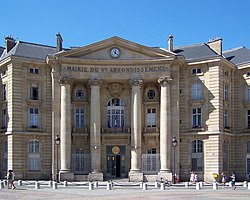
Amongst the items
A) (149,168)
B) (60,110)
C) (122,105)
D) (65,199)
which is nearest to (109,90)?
(122,105)

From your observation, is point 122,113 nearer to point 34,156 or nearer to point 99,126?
point 99,126

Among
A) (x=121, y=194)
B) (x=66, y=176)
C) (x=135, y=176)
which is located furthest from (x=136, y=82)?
(x=121, y=194)

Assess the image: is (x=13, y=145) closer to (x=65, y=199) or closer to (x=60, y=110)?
(x=60, y=110)

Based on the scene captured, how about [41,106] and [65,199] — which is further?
[41,106]

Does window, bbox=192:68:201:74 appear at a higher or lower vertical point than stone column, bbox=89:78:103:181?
higher

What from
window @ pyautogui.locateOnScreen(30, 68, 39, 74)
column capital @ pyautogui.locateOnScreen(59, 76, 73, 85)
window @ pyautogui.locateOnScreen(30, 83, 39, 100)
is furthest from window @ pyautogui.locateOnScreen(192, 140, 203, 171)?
window @ pyautogui.locateOnScreen(30, 68, 39, 74)

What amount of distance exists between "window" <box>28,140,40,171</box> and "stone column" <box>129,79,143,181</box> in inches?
448

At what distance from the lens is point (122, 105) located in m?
57.7

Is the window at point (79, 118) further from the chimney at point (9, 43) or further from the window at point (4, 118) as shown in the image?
the chimney at point (9, 43)

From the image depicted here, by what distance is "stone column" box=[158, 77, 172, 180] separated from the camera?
176 ft

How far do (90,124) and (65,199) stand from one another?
2464 cm

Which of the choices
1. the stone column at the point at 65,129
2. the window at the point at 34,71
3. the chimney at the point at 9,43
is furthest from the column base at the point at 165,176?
the chimney at the point at 9,43

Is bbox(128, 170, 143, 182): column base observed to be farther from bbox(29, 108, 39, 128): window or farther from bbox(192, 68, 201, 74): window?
bbox(192, 68, 201, 74): window

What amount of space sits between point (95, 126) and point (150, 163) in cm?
800
